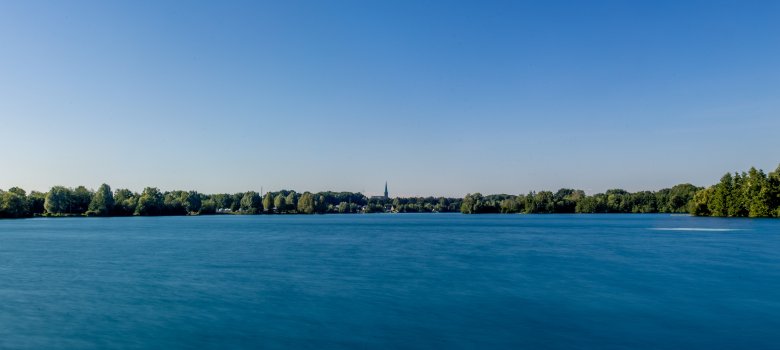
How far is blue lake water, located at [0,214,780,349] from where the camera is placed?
675 inches

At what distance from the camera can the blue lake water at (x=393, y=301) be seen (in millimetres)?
17156

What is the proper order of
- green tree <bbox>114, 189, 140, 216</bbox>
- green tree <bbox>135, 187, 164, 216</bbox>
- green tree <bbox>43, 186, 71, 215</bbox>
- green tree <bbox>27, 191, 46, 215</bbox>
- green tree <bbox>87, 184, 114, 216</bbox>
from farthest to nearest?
green tree <bbox>135, 187, 164, 216</bbox>
green tree <bbox>114, 189, 140, 216</bbox>
green tree <bbox>87, 184, 114, 216</bbox>
green tree <bbox>27, 191, 46, 215</bbox>
green tree <bbox>43, 186, 71, 215</bbox>

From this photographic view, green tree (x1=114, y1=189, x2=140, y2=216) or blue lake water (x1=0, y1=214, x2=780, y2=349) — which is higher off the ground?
green tree (x1=114, y1=189, x2=140, y2=216)

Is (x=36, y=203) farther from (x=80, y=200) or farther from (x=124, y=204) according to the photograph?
(x=124, y=204)

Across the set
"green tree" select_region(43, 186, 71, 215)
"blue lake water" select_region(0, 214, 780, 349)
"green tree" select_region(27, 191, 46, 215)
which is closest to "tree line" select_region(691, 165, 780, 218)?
"blue lake water" select_region(0, 214, 780, 349)

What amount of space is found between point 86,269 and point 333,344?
24.7m

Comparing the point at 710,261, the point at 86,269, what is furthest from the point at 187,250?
the point at 710,261

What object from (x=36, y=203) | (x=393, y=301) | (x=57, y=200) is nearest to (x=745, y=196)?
(x=393, y=301)

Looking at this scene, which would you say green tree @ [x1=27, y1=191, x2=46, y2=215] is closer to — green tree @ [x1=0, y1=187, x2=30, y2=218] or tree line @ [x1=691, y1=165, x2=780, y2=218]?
green tree @ [x1=0, y1=187, x2=30, y2=218]

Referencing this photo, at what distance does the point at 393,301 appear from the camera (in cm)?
2344

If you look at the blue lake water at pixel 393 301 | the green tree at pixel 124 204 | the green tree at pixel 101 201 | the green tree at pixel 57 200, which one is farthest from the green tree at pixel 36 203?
the blue lake water at pixel 393 301

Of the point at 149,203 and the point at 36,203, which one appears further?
the point at 149,203

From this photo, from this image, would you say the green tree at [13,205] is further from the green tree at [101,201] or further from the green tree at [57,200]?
the green tree at [101,201]

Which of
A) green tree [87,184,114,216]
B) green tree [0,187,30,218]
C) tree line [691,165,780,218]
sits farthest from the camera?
green tree [87,184,114,216]
